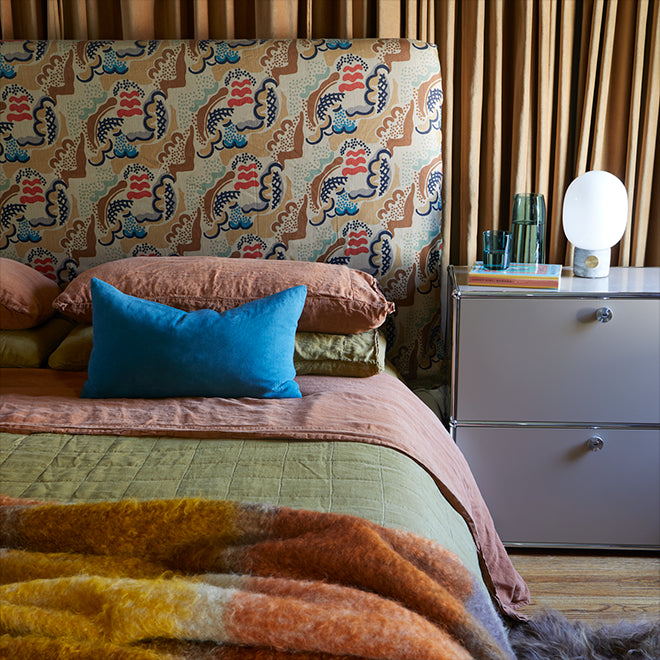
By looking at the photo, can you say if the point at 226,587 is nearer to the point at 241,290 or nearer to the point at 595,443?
the point at 241,290

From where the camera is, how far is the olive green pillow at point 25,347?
1925 mm

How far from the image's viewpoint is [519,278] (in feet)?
6.24

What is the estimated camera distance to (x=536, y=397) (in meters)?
1.95

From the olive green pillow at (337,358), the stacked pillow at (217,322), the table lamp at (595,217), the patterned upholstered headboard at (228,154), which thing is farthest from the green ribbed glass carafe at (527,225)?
the olive green pillow at (337,358)

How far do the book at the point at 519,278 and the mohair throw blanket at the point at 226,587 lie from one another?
1010mm

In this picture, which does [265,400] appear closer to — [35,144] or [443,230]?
[443,230]

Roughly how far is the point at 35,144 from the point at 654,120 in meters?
1.88

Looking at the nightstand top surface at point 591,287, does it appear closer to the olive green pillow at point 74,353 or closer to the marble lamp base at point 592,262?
the marble lamp base at point 592,262

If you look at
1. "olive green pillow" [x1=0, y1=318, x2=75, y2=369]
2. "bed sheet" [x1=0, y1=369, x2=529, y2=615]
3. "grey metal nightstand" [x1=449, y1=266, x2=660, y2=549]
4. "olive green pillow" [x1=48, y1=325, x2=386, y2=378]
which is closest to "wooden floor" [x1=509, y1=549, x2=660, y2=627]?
"grey metal nightstand" [x1=449, y1=266, x2=660, y2=549]

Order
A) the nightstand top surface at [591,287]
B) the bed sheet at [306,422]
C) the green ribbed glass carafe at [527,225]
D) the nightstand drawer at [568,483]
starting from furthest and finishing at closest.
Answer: the green ribbed glass carafe at [527,225] → the nightstand drawer at [568,483] → the nightstand top surface at [591,287] → the bed sheet at [306,422]

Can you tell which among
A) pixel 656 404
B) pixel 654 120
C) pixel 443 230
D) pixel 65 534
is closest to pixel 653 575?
pixel 656 404

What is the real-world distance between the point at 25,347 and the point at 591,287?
1.52 meters

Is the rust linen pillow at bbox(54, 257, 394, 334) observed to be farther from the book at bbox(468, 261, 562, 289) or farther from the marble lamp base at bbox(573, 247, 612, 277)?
the marble lamp base at bbox(573, 247, 612, 277)

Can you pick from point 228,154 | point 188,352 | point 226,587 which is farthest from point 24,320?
point 226,587
